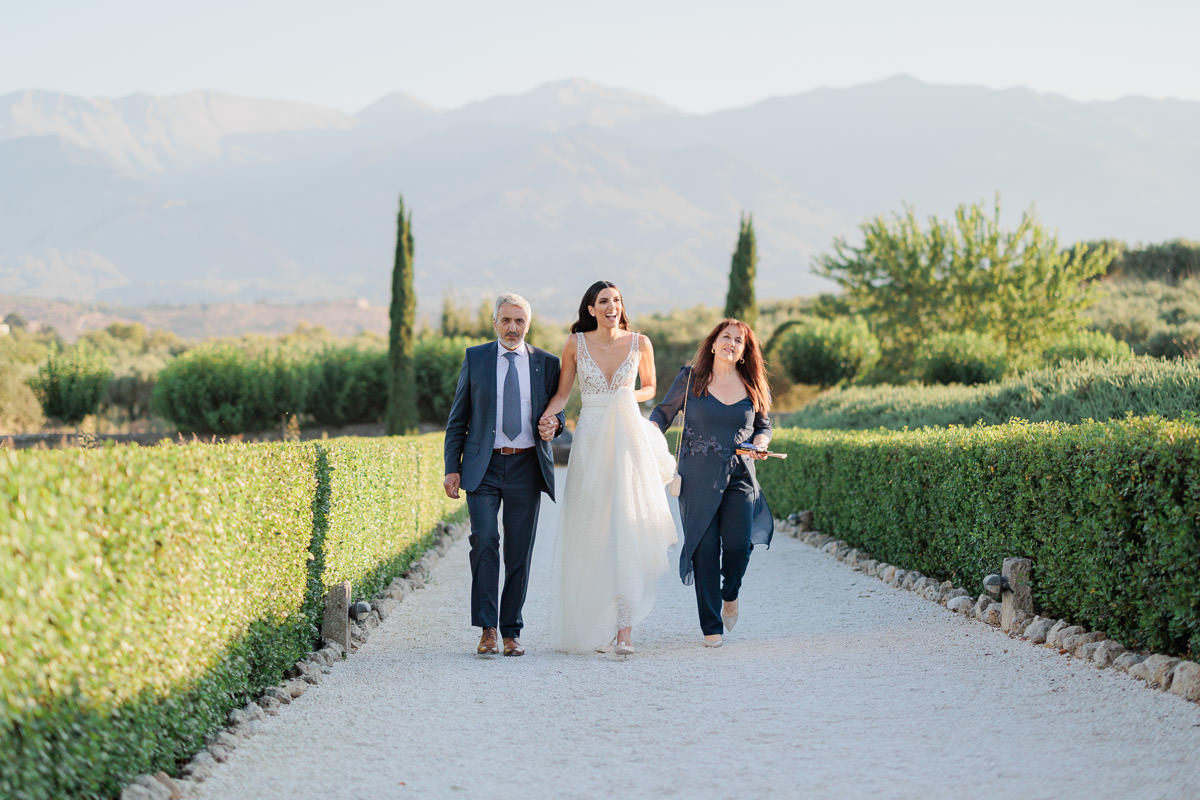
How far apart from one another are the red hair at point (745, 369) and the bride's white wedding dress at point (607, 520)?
1.86 ft

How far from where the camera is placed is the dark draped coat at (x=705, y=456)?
6988 millimetres

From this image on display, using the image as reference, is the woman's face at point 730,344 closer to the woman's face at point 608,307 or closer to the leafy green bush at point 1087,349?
the woman's face at point 608,307

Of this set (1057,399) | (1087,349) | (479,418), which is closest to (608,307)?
(479,418)

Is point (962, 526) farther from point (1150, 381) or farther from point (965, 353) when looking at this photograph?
point (965, 353)

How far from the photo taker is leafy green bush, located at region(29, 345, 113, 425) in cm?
3250

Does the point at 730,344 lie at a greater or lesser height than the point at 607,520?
greater

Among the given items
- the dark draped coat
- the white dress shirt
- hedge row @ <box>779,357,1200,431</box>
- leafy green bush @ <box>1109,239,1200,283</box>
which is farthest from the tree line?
the white dress shirt

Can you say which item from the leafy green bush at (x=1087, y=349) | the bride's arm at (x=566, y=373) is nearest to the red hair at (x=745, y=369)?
the bride's arm at (x=566, y=373)

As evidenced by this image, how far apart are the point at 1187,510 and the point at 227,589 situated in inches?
179

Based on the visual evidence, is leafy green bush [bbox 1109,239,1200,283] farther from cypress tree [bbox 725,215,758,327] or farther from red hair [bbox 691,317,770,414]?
red hair [bbox 691,317,770,414]

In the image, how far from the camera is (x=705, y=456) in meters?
7.08

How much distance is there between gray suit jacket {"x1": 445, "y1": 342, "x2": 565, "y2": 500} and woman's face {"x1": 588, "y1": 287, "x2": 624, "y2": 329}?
401 mm

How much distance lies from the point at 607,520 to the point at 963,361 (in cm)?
1808

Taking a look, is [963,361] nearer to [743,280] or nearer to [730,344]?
[743,280]
